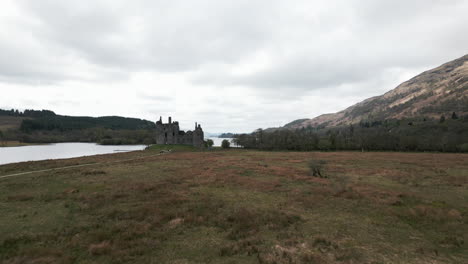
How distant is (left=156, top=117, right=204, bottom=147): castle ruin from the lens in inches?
4446

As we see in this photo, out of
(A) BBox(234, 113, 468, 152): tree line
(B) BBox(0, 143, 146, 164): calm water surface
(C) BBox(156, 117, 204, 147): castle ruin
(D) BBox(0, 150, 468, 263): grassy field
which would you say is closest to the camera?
(D) BBox(0, 150, 468, 263): grassy field

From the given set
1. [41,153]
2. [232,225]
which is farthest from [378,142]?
[41,153]

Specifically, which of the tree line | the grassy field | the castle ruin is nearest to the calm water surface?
the castle ruin

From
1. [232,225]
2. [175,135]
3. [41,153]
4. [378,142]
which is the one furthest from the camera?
[175,135]

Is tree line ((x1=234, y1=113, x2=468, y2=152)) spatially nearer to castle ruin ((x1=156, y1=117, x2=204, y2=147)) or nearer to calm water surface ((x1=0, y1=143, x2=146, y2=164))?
castle ruin ((x1=156, y1=117, x2=204, y2=147))

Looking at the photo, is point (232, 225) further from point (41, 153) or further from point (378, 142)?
point (41, 153)

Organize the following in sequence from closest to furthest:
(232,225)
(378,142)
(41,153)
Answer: (232,225) < (41,153) < (378,142)

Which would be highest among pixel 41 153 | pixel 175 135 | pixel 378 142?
pixel 175 135

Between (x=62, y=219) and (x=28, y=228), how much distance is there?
1693 millimetres

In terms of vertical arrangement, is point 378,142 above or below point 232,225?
above

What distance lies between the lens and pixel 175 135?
11575 centimetres

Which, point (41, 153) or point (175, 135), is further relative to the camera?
point (175, 135)

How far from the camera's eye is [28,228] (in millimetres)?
12758

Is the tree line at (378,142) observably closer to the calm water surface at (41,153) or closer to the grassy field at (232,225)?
the calm water surface at (41,153)
